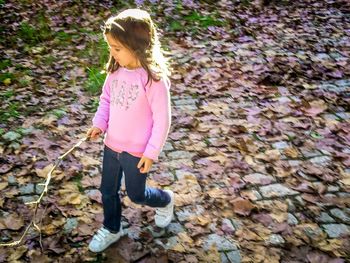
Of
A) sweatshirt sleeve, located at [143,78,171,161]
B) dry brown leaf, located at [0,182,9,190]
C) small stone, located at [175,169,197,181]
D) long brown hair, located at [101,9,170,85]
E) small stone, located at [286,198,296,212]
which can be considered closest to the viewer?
long brown hair, located at [101,9,170,85]

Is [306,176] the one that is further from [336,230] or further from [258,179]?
[336,230]

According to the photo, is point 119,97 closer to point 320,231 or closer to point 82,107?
point 320,231

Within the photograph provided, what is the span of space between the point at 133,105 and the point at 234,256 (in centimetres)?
139

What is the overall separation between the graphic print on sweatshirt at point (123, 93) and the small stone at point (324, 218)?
6.27ft

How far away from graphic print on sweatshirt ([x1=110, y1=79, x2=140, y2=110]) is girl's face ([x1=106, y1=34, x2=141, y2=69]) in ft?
0.44

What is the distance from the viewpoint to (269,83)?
538cm

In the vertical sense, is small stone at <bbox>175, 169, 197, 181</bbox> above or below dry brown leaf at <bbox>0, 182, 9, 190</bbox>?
above

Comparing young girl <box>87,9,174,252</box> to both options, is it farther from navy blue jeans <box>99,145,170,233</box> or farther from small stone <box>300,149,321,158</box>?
small stone <box>300,149,321,158</box>

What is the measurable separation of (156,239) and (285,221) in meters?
1.06

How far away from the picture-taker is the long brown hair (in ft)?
6.91

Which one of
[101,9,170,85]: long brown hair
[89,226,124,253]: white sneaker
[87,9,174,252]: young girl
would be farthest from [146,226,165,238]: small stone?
[101,9,170,85]: long brown hair

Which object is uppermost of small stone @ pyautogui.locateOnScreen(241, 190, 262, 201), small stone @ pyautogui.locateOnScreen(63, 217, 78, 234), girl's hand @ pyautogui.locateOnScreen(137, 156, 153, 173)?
girl's hand @ pyautogui.locateOnScreen(137, 156, 153, 173)

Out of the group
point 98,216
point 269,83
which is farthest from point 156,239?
point 269,83

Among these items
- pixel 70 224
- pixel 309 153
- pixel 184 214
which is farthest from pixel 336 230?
pixel 70 224
